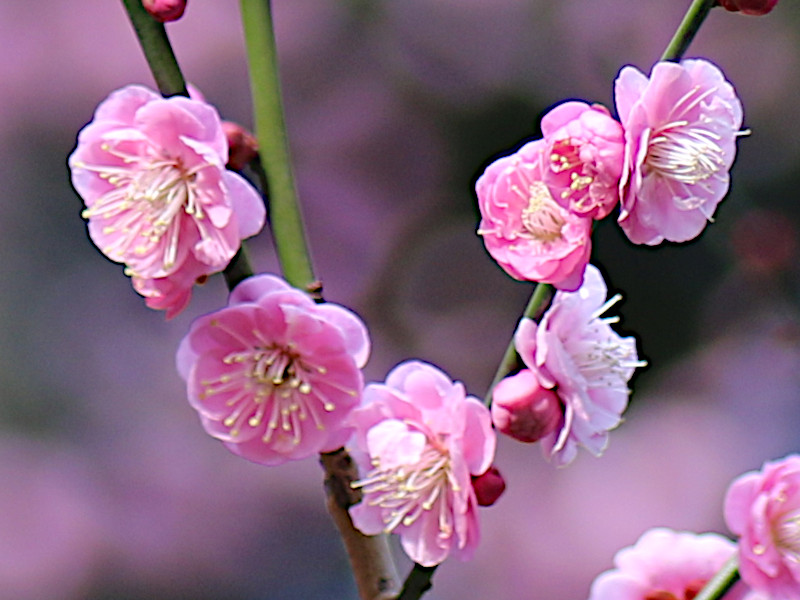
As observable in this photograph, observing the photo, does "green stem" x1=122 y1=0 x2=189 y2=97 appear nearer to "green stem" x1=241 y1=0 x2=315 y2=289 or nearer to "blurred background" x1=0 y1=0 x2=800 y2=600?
"green stem" x1=241 y1=0 x2=315 y2=289

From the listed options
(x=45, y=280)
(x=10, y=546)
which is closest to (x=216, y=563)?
(x=10, y=546)

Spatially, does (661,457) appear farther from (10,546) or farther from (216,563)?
(10,546)

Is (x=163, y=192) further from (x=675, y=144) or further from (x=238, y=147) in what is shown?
(x=675, y=144)

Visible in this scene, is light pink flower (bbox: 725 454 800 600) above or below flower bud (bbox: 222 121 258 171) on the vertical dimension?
below

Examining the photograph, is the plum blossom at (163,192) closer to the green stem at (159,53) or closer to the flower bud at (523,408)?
the green stem at (159,53)

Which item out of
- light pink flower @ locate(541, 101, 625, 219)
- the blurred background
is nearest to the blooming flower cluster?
light pink flower @ locate(541, 101, 625, 219)

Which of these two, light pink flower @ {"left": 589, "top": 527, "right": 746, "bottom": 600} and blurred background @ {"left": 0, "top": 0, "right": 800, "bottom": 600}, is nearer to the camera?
light pink flower @ {"left": 589, "top": 527, "right": 746, "bottom": 600}

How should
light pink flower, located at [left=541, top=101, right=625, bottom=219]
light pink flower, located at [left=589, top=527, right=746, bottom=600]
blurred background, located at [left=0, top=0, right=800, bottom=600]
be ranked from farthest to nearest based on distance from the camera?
1. blurred background, located at [left=0, top=0, right=800, bottom=600]
2. light pink flower, located at [left=589, top=527, right=746, bottom=600]
3. light pink flower, located at [left=541, top=101, right=625, bottom=219]
